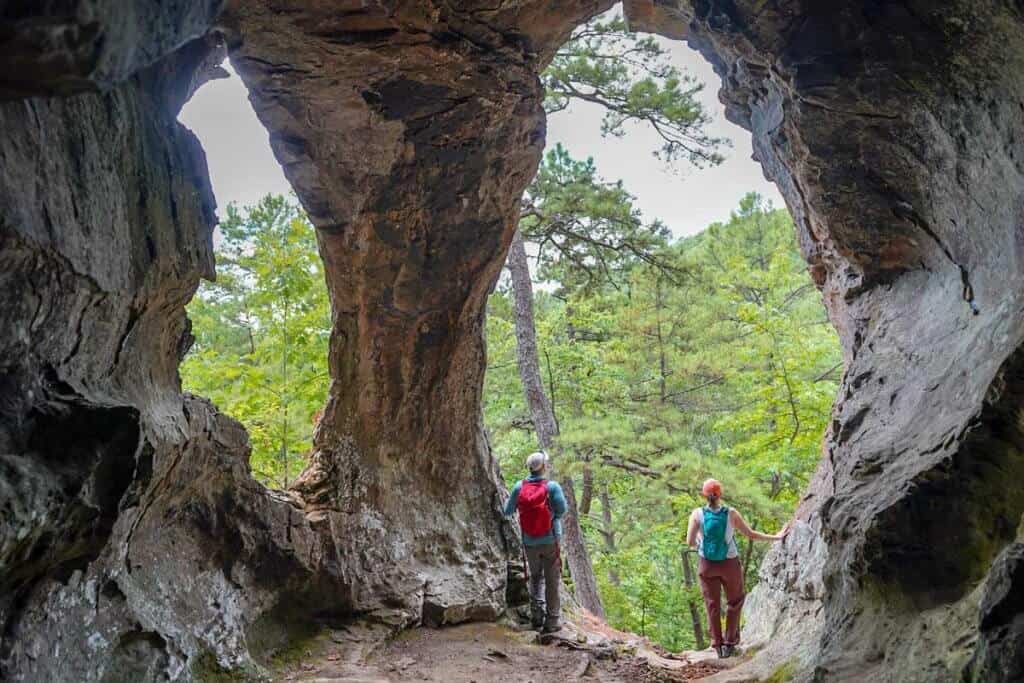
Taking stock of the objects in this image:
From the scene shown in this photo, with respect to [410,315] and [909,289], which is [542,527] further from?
[909,289]

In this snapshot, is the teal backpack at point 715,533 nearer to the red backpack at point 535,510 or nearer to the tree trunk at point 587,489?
the red backpack at point 535,510

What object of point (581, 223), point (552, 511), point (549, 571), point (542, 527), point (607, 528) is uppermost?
point (581, 223)

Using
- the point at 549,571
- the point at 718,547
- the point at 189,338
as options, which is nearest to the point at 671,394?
the point at 549,571

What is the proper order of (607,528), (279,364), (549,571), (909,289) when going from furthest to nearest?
(607,528) → (279,364) → (549,571) → (909,289)

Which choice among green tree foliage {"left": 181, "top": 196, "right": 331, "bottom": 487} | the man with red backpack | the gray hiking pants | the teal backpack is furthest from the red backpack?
green tree foliage {"left": 181, "top": 196, "right": 331, "bottom": 487}

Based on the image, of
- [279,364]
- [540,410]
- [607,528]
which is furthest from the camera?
[607,528]

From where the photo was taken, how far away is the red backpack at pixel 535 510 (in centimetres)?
766

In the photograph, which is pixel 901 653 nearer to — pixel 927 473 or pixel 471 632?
pixel 927 473

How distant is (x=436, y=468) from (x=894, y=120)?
6.40 m

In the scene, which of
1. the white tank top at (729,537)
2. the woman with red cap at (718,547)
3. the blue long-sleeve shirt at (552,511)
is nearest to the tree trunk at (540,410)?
the blue long-sleeve shirt at (552,511)

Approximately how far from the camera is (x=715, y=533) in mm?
7152

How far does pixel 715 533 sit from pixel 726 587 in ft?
1.97

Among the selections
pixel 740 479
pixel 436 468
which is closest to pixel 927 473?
pixel 436 468

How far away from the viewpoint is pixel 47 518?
326 cm
